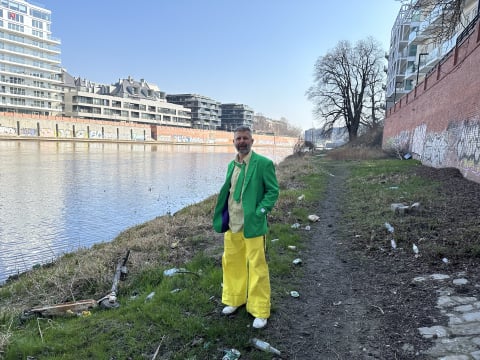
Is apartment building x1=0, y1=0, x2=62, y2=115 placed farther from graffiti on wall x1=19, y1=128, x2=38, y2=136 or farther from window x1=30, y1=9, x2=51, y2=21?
graffiti on wall x1=19, y1=128, x2=38, y2=136

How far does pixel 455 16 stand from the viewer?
8.02 m

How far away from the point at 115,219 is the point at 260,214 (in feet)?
35.2

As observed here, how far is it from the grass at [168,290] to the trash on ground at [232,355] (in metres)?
0.07

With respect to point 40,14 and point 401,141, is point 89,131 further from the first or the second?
point 401,141

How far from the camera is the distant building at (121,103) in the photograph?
289ft

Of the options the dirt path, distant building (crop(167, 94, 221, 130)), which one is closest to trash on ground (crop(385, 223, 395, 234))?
the dirt path

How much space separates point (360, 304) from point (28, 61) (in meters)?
96.6

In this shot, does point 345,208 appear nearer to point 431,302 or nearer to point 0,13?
point 431,302

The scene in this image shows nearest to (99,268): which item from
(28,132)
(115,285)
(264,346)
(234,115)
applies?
(115,285)

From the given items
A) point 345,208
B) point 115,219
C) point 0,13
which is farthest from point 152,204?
point 0,13

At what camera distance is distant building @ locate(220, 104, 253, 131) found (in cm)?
17700

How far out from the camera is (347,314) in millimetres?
4102

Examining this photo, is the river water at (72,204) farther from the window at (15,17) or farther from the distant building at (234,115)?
the distant building at (234,115)

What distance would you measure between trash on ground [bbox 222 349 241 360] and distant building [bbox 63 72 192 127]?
9516cm
